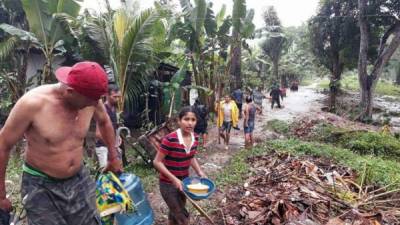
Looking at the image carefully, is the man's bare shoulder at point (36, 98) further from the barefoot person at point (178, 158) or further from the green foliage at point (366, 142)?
the green foliage at point (366, 142)

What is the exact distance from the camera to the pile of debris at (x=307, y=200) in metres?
4.06

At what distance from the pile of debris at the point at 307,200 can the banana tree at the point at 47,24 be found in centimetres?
485

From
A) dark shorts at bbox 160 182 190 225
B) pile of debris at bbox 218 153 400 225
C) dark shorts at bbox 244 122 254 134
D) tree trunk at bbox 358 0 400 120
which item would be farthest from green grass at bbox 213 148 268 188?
tree trunk at bbox 358 0 400 120

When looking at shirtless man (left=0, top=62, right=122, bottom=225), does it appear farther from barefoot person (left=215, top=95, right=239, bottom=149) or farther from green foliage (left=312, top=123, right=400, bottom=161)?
green foliage (left=312, top=123, right=400, bottom=161)

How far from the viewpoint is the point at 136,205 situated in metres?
3.15

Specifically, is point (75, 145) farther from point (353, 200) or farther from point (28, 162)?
point (353, 200)

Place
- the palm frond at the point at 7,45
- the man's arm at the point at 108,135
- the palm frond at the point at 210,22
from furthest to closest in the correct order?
the palm frond at the point at 210,22
the palm frond at the point at 7,45
the man's arm at the point at 108,135

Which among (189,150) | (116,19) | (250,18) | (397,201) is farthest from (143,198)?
(250,18)

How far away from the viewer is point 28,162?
2301 millimetres

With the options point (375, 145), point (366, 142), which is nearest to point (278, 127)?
point (366, 142)

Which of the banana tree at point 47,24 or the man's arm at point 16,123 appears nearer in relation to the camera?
the man's arm at point 16,123

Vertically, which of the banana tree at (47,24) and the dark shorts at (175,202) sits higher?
the banana tree at (47,24)

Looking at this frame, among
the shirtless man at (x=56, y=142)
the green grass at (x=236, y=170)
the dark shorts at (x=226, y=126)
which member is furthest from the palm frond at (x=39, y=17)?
the shirtless man at (x=56, y=142)

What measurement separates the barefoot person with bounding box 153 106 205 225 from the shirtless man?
2.88 feet
